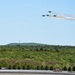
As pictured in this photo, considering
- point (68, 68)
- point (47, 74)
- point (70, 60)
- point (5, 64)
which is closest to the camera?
point (47, 74)

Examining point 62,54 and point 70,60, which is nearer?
point 70,60

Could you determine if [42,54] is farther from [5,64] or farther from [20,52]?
[5,64]

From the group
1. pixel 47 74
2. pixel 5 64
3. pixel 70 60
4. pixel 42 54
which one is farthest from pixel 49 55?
pixel 47 74

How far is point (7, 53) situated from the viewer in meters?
146

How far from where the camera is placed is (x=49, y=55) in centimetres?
14462

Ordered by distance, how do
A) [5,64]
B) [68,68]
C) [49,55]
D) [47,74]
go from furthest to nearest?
[49,55] → [5,64] → [68,68] → [47,74]

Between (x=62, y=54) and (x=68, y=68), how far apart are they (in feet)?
169

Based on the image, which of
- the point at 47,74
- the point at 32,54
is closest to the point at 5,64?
the point at 47,74

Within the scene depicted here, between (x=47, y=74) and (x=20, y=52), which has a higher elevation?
(x=20, y=52)

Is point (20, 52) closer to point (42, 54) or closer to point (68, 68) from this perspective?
point (42, 54)

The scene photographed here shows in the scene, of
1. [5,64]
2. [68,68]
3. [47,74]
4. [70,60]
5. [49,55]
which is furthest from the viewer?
[49,55]

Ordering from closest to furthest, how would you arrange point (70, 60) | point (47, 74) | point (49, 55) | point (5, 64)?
point (47, 74) → point (5, 64) → point (70, 60) → point (49, 55)

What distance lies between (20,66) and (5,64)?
6239 mm

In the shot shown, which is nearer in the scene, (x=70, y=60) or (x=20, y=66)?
(x=20, y=66)
